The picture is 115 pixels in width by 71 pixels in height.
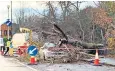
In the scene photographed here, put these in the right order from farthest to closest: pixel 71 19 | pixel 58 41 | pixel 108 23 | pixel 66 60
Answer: pixel 71 19 < pixel 108 23 < pixel 58 41 < pixel 66 60

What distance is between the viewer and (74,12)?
33.4 metres

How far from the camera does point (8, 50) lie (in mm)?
29641

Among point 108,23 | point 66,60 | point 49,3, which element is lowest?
point 66,60

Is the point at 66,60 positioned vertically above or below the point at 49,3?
below

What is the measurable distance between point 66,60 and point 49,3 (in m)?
12.6

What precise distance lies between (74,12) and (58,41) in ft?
36.7

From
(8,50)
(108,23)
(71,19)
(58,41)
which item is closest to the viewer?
(58,41)

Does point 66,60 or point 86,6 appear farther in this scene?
point 86,6

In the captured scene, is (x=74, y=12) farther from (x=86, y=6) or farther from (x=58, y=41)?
(x=58, y=41)

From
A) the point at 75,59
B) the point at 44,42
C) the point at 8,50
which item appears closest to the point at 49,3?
the point at 8,50

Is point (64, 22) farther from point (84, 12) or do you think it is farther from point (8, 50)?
point (8, 50)

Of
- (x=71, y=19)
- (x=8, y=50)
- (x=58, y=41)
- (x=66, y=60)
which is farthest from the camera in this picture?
(x=71, y=19)

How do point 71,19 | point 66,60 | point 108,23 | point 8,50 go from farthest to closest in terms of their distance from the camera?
point 71,19
point 8,50
point 108,23
point 66,60

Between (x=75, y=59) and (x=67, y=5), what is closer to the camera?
(x=75, y=59)
